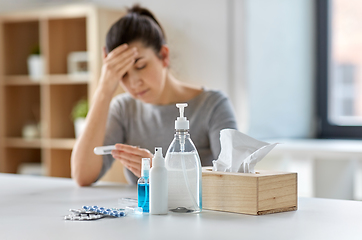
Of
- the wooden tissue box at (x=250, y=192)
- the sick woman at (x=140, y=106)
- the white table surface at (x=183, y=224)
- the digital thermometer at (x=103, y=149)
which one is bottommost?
the white table surface at (x=183, y=224)

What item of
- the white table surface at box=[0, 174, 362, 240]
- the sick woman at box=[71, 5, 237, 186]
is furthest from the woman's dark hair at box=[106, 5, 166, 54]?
the white table surface at box=[0, 174, 362, 240]

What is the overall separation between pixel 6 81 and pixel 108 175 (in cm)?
106

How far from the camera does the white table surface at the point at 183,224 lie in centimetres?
80

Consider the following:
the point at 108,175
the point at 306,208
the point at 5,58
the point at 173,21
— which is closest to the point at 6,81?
the point at 5,58

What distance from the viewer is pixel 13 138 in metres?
3.41

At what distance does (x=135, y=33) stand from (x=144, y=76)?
Answer: 143mm

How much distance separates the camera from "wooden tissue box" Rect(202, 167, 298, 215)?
936 millimetres

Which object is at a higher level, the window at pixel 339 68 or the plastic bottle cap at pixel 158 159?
A: the window at pixel 339 68

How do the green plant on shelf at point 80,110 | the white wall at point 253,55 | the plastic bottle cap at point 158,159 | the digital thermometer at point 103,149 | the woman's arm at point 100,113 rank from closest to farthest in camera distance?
the plastic bottle cap at point 158,159
the digital thermometer at point 103,149
the woman's arm at point 100,113
the white wall at point 253,55
the green plant on shelf at point 80,110

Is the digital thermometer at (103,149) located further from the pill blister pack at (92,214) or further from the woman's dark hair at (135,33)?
the woman's dark hair at (135,33)

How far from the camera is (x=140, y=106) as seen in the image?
1795mm

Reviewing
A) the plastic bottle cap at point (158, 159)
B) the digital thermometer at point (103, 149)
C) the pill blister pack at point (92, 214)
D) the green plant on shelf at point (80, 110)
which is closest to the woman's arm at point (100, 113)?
the digital thermometer at point (103, 149)

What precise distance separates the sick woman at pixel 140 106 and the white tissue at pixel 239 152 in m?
0.54

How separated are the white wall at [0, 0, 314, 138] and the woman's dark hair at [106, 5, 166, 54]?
3.93 feet
